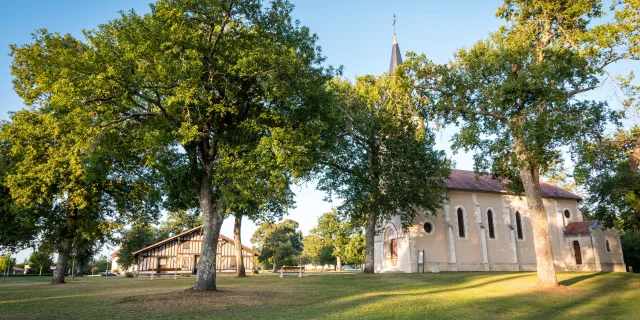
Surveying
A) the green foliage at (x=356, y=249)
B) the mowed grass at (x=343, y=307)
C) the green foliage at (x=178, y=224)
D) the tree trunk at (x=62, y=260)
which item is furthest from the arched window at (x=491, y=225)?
the green foliage at (x=178, y=224)

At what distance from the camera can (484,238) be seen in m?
37.8

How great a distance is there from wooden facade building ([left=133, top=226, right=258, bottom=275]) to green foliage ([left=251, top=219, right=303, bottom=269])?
683 cm

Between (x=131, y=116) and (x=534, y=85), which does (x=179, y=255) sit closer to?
(x=131, y=116)

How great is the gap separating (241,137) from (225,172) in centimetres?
173

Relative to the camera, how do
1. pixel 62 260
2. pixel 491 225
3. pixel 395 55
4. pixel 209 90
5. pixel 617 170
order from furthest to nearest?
pixel 395 55, pixel 491 225, pixel 62 260, pixel 617 170, pixel 209 90

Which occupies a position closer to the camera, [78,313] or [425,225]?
[78,313]

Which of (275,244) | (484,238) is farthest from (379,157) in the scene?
(275,244)

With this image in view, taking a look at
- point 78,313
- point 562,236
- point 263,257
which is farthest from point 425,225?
point 263,257

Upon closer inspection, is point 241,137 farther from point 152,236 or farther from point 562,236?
point 152,236

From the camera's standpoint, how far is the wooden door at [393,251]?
122ft

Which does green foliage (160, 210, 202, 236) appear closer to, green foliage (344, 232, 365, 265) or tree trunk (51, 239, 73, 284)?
green foliage (344, 232, 365, 265)

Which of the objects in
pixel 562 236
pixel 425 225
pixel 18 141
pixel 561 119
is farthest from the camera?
pixel 562 236

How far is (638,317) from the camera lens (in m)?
10.7

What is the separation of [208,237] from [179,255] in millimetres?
36679
